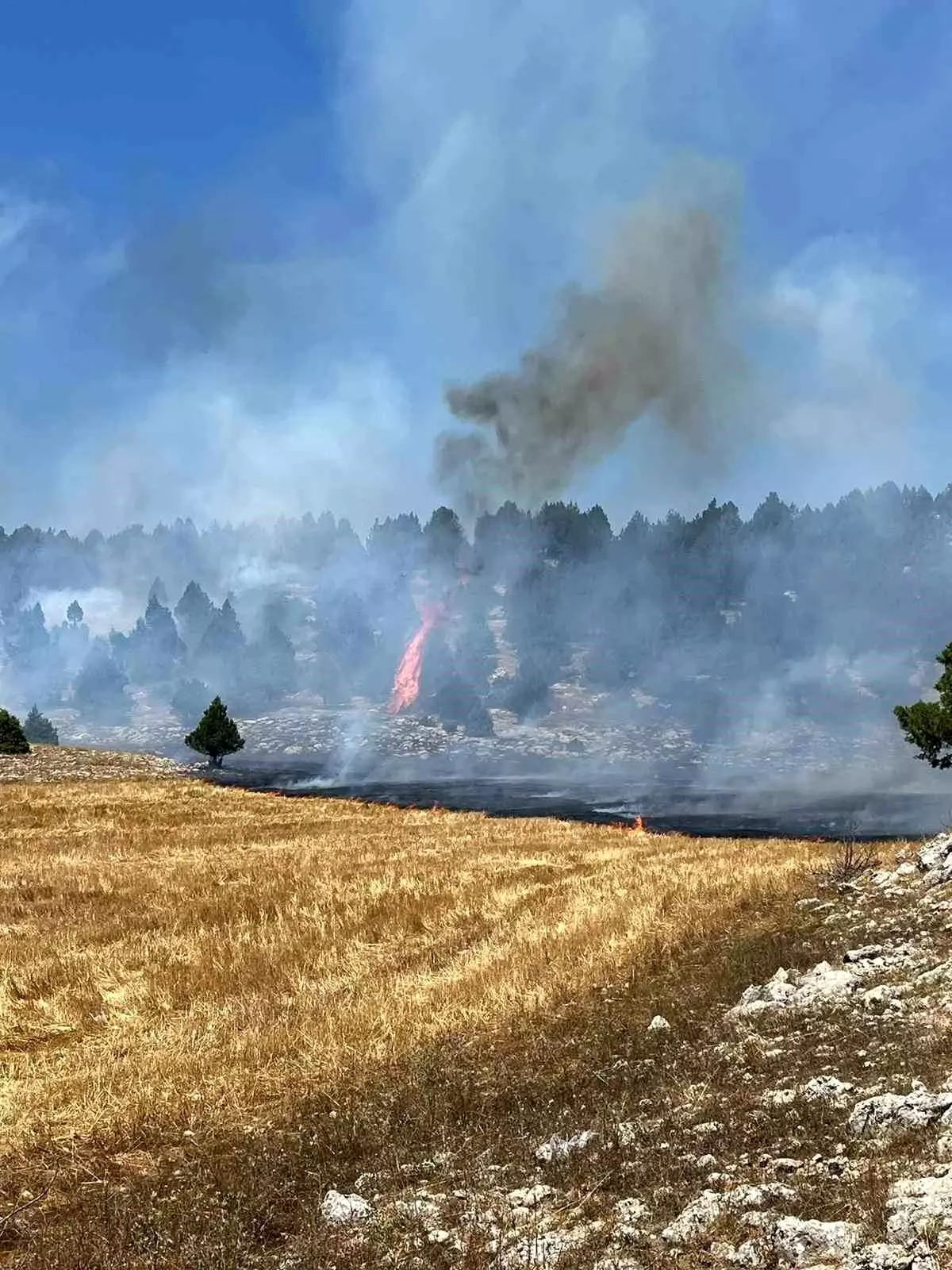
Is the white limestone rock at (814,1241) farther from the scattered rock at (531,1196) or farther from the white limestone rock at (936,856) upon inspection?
the white limestone rock at (936,856)

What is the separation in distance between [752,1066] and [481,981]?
18.4 feet

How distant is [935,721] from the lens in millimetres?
43031

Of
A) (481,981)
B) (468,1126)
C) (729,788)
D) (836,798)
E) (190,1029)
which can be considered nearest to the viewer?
(468,1126)

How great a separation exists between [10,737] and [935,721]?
72582 millimetres

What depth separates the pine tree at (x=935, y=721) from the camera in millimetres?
42031

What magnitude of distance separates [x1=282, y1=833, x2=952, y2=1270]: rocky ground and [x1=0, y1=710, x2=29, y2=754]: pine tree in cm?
7916

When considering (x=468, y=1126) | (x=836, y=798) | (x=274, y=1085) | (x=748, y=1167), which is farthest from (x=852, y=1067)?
(x=836, y=798)

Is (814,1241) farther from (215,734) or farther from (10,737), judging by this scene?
(215,734)

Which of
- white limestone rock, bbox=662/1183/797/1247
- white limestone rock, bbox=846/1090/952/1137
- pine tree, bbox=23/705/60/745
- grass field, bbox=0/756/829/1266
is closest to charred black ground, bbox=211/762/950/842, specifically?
pine tree, bbox=23/705/60/745

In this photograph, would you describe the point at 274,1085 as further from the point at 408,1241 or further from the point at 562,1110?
the point at 408,1241

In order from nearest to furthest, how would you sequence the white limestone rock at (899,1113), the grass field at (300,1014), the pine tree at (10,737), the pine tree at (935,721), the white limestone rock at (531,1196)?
the white limestone rock at (899,1113) < the white limestone rock at (531,1196) < the grass field at (300,1014) < the pine tree at (935,721) < the pine tree at (10,737)

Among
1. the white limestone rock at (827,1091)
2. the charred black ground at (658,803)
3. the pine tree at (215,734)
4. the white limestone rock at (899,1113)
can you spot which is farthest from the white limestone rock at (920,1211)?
the pine tree at (215,734)

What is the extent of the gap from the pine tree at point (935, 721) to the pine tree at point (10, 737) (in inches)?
2738

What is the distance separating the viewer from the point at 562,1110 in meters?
8.58
